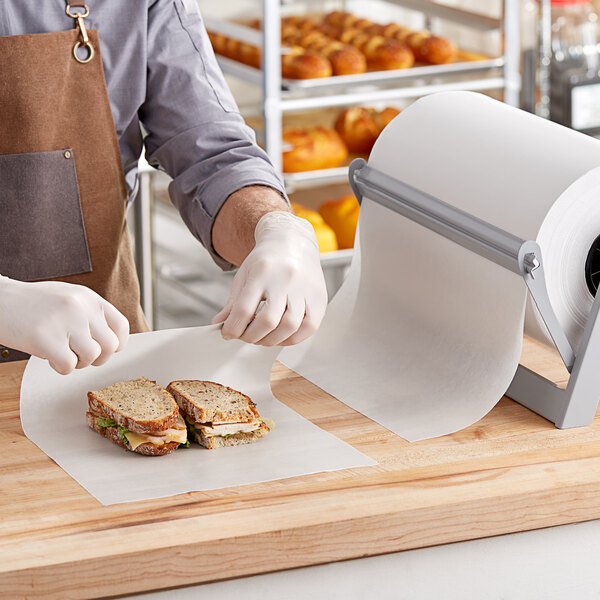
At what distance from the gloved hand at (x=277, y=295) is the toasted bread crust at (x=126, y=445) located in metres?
0.17

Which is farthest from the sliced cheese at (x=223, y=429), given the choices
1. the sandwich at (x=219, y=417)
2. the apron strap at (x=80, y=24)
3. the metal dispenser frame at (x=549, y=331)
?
the apron strap at (x=80, y=24)

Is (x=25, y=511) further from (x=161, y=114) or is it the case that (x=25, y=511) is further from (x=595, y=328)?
(x=161, y=114)

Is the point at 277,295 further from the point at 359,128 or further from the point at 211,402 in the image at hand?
the point at 359,128

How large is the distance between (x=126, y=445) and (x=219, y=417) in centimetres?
11

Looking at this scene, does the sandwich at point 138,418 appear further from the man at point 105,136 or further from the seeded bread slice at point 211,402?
the man at point 105,136

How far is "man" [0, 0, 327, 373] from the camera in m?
1.59

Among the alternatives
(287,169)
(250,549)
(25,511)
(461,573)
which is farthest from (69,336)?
(287,169)

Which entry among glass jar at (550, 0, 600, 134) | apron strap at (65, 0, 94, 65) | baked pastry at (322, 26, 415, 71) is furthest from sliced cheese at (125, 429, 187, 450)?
glass jar at (550, 0, 600, 134)

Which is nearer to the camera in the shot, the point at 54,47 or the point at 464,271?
the point at 464,271

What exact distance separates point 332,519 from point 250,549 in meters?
0.09

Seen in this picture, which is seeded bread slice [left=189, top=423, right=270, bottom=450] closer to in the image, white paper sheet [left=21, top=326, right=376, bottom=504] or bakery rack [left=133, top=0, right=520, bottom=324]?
white paper sheet [left=21, top=326, right=376, bottom=504]

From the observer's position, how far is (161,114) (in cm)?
168

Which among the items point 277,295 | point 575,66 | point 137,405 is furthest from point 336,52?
point 137,405

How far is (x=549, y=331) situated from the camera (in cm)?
127
